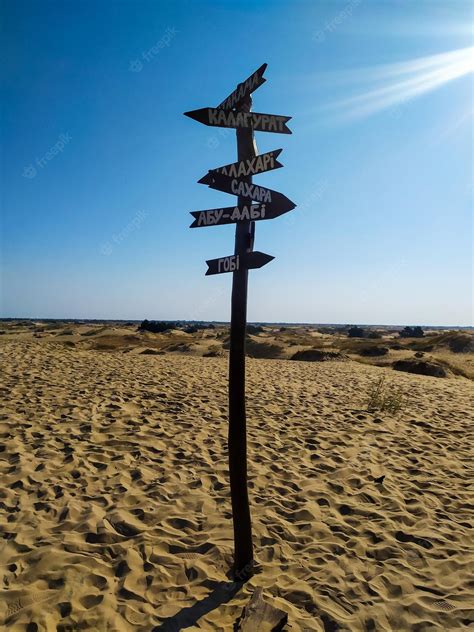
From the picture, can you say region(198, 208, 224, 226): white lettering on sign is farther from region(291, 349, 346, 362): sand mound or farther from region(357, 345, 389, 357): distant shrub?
region(357, 345, 389, 357): distant shrub

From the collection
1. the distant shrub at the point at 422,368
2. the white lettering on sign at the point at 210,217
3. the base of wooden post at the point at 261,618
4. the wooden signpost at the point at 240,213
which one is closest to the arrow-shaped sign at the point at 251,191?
the wooden signpost at the point at 240,213

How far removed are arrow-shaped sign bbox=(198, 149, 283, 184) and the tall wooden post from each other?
62mm

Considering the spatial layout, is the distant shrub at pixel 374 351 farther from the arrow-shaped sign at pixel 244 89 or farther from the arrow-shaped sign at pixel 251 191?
the arrow-shaped sign at pixel 244 89

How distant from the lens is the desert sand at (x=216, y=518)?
2.97 m

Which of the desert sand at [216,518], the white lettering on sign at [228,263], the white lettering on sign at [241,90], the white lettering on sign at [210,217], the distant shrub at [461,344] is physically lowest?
the desert sand at [216,518]

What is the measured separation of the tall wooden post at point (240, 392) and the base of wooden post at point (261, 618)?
0.46 meters

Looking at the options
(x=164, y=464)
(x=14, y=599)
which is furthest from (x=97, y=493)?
(x=14, y=599)

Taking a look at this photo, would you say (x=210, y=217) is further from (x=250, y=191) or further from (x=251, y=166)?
(x=251, y=166)

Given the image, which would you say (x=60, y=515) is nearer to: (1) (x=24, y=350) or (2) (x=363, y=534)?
(2) (x=363, y=534)

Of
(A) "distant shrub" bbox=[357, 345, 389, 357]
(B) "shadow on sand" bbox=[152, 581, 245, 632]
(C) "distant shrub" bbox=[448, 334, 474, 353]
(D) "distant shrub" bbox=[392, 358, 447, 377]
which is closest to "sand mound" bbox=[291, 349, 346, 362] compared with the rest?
(D) "distant shrub" bbox=[392, 358, 447, 377]

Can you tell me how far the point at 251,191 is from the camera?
10.2 ft

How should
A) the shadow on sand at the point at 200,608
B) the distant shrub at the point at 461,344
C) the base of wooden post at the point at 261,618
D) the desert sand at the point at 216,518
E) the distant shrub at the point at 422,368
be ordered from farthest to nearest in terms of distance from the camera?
the distant shrub at the point at 461,344
the distant shrub at the point at 422,368
the desert sand at the point at 216,518
the shadow on sand at the point at 200,608
the base of wooden post at the point at 261,618

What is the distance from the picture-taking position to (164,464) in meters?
5.49

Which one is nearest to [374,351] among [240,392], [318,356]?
[318,356]
